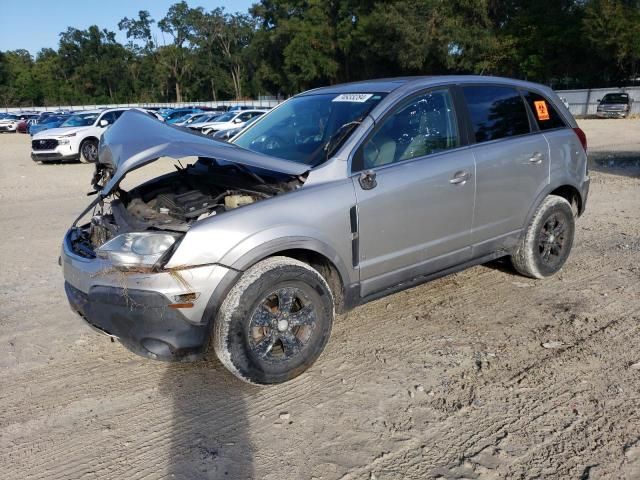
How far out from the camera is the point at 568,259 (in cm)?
573

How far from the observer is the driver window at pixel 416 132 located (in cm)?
386

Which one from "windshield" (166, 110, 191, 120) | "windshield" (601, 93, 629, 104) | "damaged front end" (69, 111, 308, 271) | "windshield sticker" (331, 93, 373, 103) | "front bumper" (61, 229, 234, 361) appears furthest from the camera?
"windshield" (166, 110, 191, 120)

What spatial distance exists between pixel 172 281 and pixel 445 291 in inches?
107

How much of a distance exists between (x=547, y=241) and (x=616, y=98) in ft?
110

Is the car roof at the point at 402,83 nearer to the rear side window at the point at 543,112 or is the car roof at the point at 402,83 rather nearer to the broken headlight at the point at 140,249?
the rear side window at the point at 543,112

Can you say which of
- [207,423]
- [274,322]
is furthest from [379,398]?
[207,423]

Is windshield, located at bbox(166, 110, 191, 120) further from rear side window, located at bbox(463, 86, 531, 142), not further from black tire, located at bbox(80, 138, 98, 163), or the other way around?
rear side window, located at bbox(463, 86, 531, 142)

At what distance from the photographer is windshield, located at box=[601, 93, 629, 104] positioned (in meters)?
33.1

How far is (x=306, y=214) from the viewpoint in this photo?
341 cm

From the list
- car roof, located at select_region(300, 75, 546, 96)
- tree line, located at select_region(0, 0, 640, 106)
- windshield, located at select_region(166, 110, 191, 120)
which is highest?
tree line, located at select_region(0, 0, 640, 106)

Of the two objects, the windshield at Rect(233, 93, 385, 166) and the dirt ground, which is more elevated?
the windshield at Rect(233, 93, 385, 166)

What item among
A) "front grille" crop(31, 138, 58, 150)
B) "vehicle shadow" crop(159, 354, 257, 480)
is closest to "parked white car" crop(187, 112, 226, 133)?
"front grille" crop(31, 138, 58, 150)

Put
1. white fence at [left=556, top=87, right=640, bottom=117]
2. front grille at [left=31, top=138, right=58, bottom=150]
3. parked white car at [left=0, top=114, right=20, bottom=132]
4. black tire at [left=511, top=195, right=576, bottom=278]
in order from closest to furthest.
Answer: black tire at [left=511, top=195, right=576, bottom=278]
front grille at [left=31, top=138, right=58, bottom=150]
white fence at [left=556, top=87, right=640, bottom=117]
parked white car at [left=0, top=114, right=20, bottom=132]

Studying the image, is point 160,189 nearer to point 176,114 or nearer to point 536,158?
point 536,158
